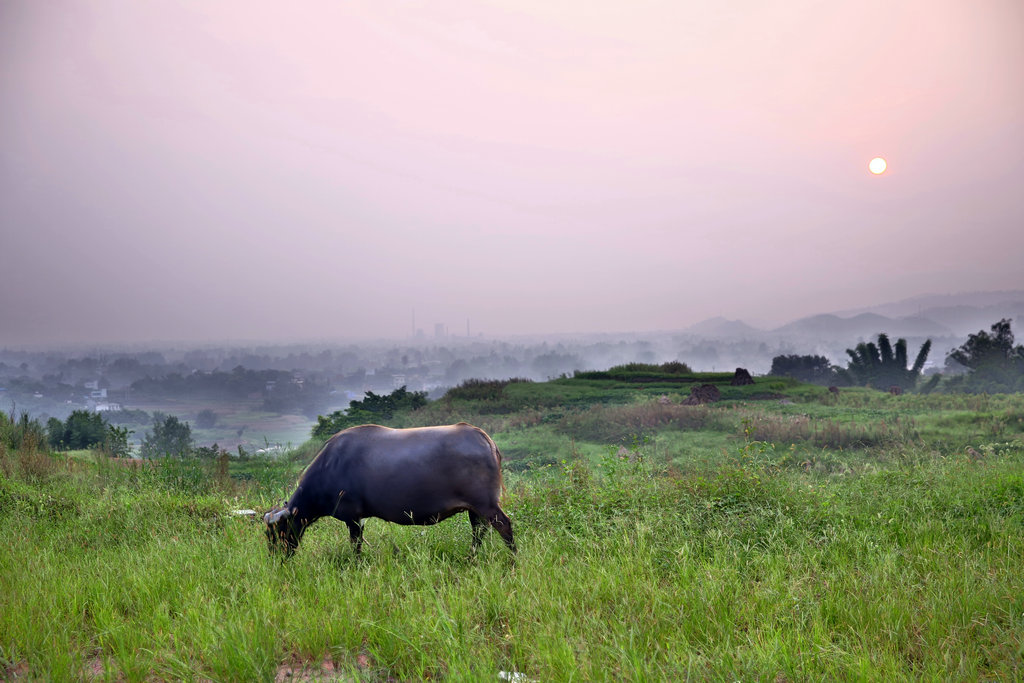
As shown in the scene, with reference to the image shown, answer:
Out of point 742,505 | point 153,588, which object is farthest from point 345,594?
point 742,505

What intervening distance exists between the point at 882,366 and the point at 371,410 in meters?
34.5

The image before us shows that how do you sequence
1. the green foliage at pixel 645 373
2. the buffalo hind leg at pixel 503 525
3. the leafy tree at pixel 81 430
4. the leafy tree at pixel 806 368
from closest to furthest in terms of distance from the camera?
the buffalo hind leg at pixel 503 525, the leafy tree at pixel 81 430, the green foliage at pixel 645 373, the leafy tree at pixel 806 368

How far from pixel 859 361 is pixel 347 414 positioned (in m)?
35.1

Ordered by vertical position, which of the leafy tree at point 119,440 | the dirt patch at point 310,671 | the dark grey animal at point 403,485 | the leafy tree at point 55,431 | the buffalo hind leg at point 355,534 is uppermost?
the dark grey animal at point 403,485

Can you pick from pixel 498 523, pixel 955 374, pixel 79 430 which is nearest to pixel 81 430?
pixel 79 430

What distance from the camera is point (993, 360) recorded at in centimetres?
3431

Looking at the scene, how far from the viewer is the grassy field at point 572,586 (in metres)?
3.48

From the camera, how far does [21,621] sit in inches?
159

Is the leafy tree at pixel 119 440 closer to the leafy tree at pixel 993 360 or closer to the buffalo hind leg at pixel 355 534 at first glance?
the buffalo hind leg at pixel 355 534

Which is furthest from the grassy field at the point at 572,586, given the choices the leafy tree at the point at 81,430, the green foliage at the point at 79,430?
the green foliage at the point at 79,430

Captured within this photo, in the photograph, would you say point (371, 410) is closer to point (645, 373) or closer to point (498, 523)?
point (645, 373)

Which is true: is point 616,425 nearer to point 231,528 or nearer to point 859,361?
point 231,528

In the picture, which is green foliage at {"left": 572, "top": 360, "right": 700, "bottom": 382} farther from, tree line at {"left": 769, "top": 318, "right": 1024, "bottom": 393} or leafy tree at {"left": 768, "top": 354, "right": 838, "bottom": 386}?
leafy tree at {"left": 768, "top": 354, "right": 838, "bottom": 386}

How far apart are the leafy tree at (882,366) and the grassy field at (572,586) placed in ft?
112
